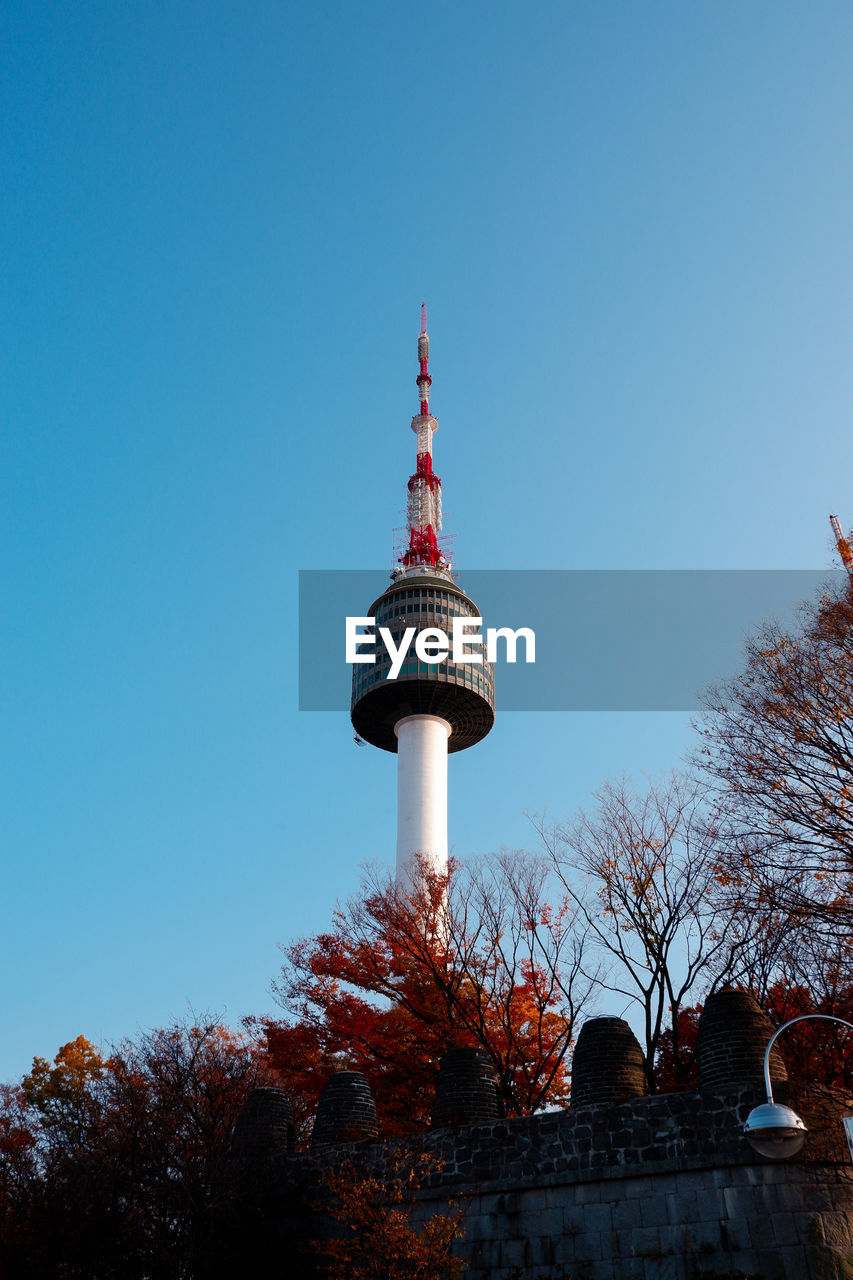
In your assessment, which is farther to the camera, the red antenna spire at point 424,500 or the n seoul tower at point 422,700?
the red antenna spire at point 424,500

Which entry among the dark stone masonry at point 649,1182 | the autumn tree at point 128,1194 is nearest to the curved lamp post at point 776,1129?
the dark stone masonry at point 649,1182

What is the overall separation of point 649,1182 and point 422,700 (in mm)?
52106

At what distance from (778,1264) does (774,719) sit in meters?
9.38

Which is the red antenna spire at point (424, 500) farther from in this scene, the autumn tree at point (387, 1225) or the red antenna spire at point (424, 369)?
the autumn tree at point (387, 1225)

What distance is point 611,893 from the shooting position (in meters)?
26.0

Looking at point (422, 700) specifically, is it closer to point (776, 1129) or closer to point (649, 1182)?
point (649, 1182)

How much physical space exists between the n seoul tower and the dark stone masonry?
144ft

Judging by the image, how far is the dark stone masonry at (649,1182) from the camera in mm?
14680

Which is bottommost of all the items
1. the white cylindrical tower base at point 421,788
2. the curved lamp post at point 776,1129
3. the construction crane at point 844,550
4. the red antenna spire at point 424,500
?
the curved lamp post at point 776,1129

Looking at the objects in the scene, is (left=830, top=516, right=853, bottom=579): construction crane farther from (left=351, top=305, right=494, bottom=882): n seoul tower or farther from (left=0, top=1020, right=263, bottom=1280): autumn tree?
(left=351, top=305, right=494, bottom=882): n seoul tower

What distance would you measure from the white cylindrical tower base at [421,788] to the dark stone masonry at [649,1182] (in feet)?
142

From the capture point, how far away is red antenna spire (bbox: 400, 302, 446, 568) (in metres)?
74.5

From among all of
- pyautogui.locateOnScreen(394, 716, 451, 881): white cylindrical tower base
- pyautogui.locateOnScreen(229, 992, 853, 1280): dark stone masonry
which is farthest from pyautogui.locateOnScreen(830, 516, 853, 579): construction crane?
pyautogui.locateOnScreen(394, 716, 451, 881): white cylindrical tower base

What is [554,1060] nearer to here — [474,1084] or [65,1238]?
[474,1084]
